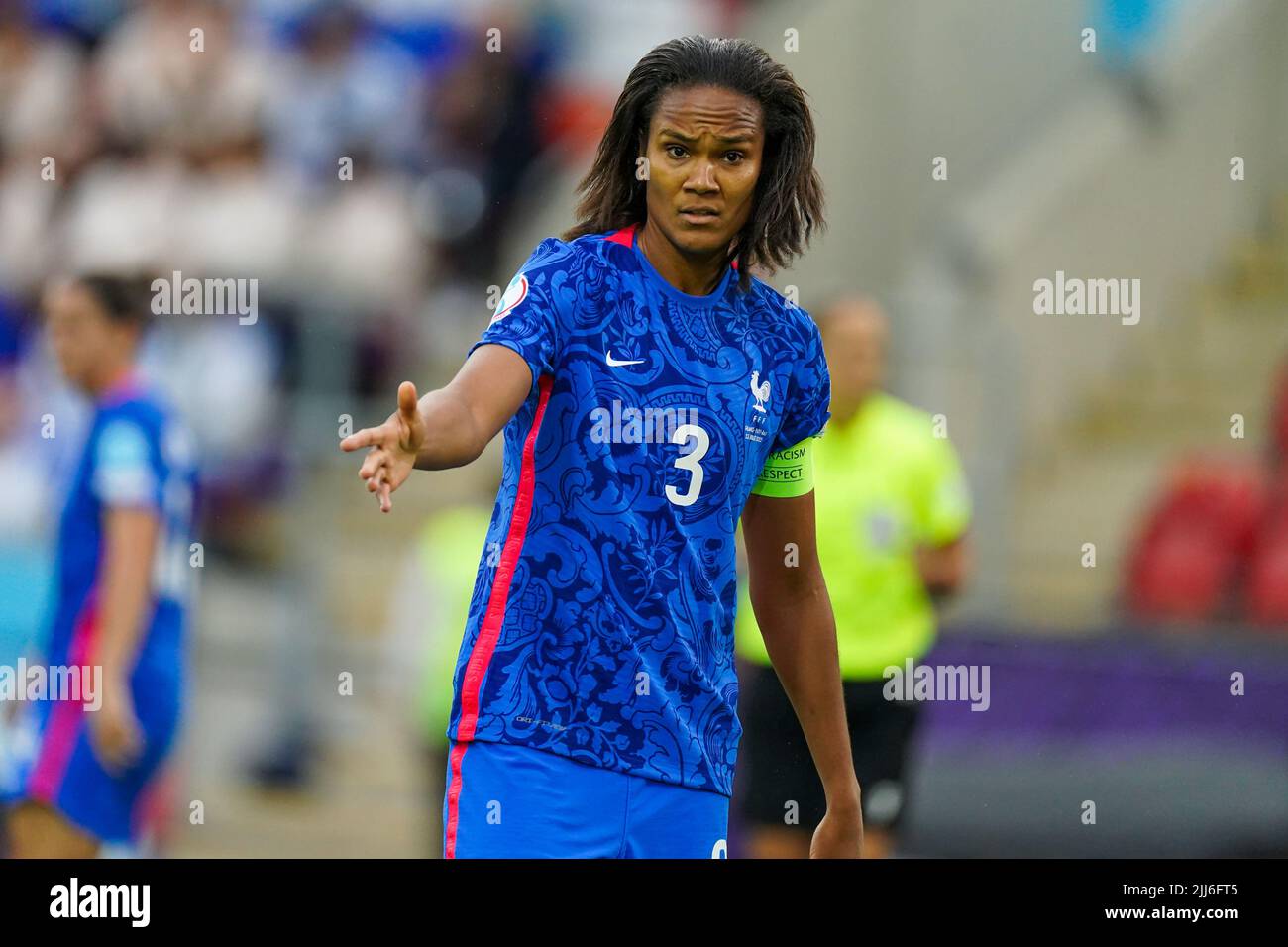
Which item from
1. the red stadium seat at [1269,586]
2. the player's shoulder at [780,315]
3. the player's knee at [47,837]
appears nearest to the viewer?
the player's shoulder at [780,315]

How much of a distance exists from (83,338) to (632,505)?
11.5 ft

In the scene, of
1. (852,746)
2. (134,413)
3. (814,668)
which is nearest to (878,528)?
(852,746)

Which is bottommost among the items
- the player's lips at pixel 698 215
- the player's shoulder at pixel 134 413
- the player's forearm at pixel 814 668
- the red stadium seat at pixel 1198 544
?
the player's forearm at pixel 814 668

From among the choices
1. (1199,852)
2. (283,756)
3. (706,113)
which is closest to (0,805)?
(283,756)

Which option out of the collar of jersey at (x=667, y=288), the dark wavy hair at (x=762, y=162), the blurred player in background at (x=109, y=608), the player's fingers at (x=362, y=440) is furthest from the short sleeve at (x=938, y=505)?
the player's fingers at (x=362, y=440)

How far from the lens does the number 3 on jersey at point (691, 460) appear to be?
383 cm

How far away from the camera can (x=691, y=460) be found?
12.6 feet

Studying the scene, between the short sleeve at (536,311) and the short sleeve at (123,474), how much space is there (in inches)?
118

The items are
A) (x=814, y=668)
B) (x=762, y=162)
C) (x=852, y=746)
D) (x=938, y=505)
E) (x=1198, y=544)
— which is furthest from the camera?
(x=1198, y=544)

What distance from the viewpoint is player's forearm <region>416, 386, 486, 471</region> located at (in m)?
3.36

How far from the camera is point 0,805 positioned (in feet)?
27.5

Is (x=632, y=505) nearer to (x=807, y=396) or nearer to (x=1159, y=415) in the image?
(x=807, y=396)

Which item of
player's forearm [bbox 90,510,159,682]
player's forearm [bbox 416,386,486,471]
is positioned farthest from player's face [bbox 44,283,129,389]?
player's forearm [bbox 416,386,486,471]

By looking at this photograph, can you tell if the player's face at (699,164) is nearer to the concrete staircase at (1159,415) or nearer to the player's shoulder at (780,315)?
the player's shoulder at (780,315)
